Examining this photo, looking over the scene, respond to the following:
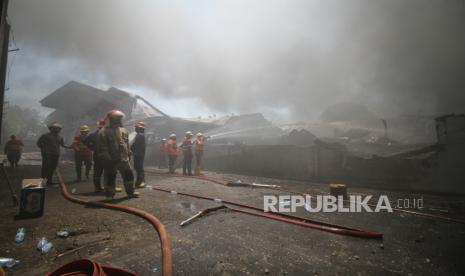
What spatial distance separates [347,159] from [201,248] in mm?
7947

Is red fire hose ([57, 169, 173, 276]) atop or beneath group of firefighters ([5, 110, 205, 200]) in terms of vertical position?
beneath

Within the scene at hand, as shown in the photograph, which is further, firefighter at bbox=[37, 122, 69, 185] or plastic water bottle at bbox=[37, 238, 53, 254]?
firefighter at bbox=[37, 122, 69, 185]

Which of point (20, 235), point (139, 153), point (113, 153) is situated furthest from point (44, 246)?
point (139, 153)

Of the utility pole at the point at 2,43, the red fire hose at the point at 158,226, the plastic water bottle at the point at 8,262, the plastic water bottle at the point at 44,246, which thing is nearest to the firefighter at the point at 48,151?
the utility pole at the point at 2,43

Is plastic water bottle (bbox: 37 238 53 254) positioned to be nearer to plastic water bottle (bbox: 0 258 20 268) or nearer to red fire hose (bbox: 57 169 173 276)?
plastic water bottle (bbox: 0 258 20 268)

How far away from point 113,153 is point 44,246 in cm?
250

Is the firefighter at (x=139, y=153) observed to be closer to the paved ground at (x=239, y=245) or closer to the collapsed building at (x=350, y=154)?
the paved ground at (x=239, y=245)

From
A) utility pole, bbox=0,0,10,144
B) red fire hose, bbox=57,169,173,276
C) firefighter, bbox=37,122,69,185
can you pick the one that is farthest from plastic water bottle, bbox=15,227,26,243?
firefighter, bbox=37,122,69,185

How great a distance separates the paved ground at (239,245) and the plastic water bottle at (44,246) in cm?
6

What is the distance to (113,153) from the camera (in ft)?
15.6

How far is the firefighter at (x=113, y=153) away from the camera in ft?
15.4

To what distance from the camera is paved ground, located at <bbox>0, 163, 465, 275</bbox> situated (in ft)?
7.25

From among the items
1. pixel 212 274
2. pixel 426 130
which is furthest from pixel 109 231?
pixel 426 130

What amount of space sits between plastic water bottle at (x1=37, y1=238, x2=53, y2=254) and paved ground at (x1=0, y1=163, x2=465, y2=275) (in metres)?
0.06
